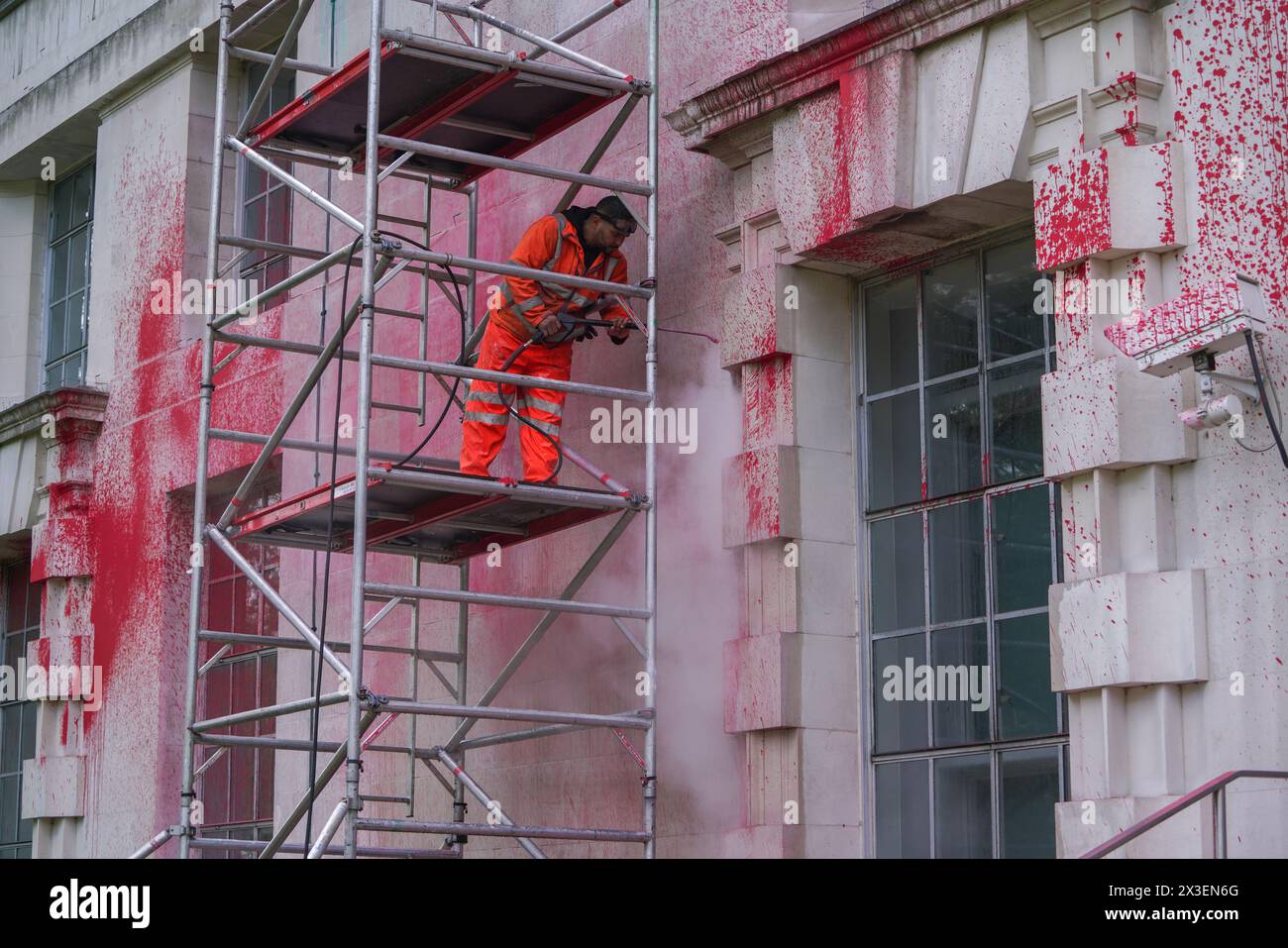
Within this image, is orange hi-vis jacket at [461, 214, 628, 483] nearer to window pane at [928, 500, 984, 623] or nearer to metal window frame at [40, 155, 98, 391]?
Answer: window pane at [928, 500, 984, 623]

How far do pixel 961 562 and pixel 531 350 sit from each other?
8.17 ft

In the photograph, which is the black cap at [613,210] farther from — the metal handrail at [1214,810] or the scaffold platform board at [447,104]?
the metal handrail at [1214,810]

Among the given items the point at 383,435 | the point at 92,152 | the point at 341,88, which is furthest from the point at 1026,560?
the point at 92,152

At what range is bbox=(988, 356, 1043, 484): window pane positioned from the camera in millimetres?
8859

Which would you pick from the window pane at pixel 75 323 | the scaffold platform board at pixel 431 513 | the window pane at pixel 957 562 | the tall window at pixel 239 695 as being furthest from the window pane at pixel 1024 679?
the window pane at pixel 75 323

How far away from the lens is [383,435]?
41.4 feet

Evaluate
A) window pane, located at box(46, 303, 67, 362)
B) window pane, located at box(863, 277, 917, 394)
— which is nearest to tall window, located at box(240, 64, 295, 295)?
Result: window pane, located at box(46, 303, 67, 362)

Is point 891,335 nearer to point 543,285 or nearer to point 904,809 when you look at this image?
point 543,285

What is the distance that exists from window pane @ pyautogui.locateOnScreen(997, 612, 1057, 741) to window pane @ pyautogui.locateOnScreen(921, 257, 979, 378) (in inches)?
50.3

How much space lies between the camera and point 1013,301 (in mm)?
9070

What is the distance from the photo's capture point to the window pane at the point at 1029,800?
8516 mm
